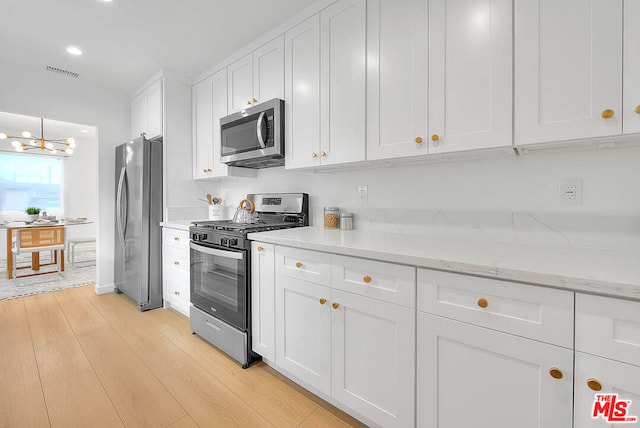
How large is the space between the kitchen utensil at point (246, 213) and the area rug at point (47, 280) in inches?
122

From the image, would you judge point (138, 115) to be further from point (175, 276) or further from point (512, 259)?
point (512, 259)

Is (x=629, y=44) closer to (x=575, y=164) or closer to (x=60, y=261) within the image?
(x=575, y=164)

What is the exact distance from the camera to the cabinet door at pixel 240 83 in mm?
2516

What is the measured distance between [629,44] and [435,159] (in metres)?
0.85

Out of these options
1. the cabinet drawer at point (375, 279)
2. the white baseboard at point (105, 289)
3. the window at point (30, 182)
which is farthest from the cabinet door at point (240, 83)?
the window at point (30, 182)

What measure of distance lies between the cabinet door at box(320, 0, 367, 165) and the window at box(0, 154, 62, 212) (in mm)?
7576

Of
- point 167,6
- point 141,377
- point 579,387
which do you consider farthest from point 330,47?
point 141,377

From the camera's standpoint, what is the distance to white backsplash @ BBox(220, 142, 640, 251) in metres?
1.26

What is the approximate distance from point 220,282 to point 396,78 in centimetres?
184

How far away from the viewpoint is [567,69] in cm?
113

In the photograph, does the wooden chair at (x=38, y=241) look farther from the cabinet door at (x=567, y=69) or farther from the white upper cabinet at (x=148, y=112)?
the cabinet door at (x=567, y=69)

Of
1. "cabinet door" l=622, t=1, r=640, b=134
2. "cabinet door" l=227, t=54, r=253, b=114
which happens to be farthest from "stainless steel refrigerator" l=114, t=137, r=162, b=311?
"cabinet door" l=622, t=1, r=640, b=134

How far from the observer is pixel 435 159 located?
5.58 feet

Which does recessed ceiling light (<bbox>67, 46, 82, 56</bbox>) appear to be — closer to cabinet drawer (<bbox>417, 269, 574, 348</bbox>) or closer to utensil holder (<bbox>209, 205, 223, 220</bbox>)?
utensil holder (<bbox>209, 205, 223, 220</bbox>)
